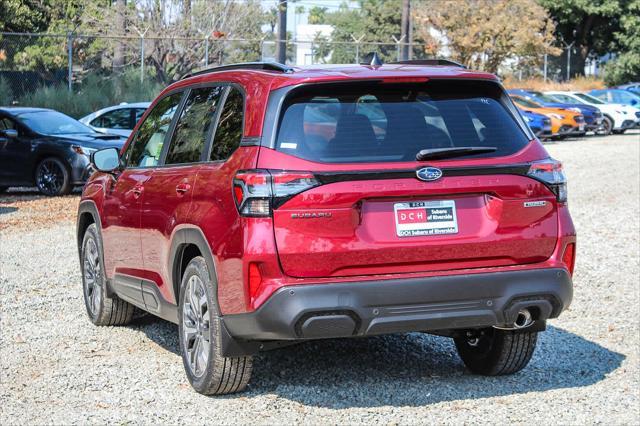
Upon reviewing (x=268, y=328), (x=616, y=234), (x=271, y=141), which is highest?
(x=271, y=141)

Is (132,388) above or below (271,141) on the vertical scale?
below

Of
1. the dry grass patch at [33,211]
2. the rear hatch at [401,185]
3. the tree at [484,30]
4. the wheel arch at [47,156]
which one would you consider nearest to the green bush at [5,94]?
the dry grass patch at [33,211]

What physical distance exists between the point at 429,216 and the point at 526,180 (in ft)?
2.01

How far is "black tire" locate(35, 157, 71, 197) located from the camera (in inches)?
749

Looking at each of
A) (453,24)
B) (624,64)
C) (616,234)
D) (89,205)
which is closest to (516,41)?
(453,24)

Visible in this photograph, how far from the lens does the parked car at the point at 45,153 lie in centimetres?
1892

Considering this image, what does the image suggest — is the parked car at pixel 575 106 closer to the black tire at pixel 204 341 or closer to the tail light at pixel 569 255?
the tail light at pixel 569 255

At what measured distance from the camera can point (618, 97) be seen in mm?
43750

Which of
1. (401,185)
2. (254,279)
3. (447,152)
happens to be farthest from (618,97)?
(254,279)

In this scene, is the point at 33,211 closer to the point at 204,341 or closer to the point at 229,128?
the point at 204,341

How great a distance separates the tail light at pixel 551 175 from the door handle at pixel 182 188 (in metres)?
1.97

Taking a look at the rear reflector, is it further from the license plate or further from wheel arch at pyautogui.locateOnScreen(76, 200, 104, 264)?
wheel arch at pyautogui.locateOnScreen(76, 200, 104, 264)

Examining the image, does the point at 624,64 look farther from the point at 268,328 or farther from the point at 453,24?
the point at 268,328

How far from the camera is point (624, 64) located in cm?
6266
